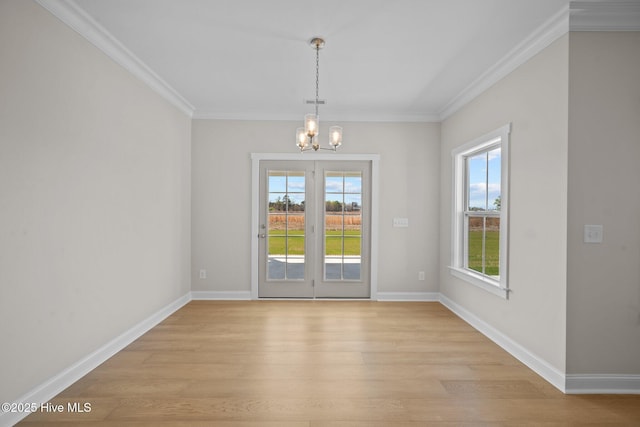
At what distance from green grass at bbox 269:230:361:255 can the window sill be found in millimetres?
1386

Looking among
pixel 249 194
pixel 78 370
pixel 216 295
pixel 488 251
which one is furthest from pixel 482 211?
pixel 78 370

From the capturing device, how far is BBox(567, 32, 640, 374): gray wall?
246 centimetres

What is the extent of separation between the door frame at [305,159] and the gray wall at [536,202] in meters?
1.70

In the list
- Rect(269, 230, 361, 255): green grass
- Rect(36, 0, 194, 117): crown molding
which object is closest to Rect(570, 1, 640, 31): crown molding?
Rect(269, 230, 361, 255): green grass

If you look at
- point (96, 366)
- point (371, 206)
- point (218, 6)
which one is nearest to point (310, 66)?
point (218, 6)

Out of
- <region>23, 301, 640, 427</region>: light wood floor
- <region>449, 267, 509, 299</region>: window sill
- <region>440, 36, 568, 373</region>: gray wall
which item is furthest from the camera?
<region>449, 267, 509, 299</region>: window sill

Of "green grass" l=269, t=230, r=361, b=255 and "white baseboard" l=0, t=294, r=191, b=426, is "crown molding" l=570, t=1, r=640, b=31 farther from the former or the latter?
"white baseboard" l=0, t=294, r=191, b=426

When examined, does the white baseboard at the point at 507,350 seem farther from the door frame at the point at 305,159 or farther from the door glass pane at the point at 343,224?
the door glass pane at the point at 343,224

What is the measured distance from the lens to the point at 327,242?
5.03 meters

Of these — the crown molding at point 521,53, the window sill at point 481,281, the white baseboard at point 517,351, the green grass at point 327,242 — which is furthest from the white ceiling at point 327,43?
the white baseboard at point 517,351

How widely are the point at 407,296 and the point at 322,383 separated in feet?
8.98

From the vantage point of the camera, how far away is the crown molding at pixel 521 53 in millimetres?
2514

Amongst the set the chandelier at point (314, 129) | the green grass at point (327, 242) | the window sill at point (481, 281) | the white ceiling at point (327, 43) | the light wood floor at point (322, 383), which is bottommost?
the light wood floor at point (322, 383)

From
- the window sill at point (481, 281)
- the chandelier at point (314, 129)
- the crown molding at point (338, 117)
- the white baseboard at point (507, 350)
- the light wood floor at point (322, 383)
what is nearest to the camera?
the light wood floor at point (322, 383)
